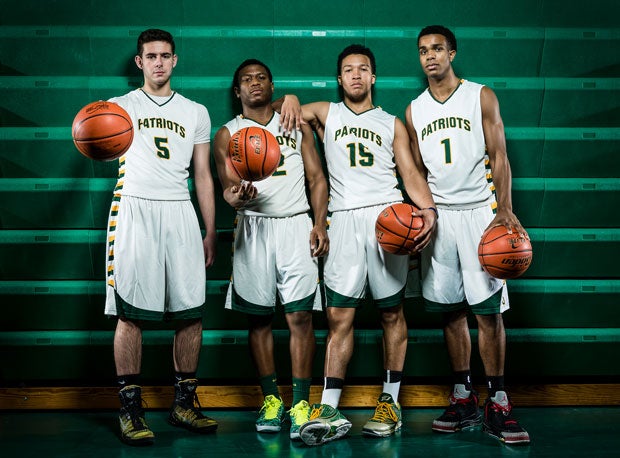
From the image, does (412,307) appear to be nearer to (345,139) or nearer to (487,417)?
(487,417)

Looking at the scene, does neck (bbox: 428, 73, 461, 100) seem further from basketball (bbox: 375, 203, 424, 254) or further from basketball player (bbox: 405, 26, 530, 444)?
basketball (bbox: 375, 203, 424, 254)

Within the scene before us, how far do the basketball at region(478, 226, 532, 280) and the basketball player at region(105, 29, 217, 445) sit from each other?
4.63 feet

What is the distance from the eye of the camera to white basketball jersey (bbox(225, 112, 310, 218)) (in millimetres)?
3438

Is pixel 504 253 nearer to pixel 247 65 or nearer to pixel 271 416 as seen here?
pixel 271 416

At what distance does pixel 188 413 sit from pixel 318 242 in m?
1.09

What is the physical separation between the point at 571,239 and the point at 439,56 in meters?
1.38

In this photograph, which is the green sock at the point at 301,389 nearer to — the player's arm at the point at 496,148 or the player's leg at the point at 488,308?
the player's leg at the point at 488,308

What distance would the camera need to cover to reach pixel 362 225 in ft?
11.1

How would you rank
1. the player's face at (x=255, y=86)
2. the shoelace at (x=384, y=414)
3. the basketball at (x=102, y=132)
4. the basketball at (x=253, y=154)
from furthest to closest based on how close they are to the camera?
the player's face at (x=255, y=86), the shoelace at (x=384, y=414), the basketball at (x=253, y=154), the basketball at (x=102, y=132)

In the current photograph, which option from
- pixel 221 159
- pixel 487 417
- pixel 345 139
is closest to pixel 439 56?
pixel 345 139

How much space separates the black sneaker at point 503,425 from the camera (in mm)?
3129

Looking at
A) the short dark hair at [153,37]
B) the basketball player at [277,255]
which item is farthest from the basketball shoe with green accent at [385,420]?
the short dark hair at [153,37]

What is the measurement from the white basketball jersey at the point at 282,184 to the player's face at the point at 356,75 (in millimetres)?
363

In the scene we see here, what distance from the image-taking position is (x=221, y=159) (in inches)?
139
